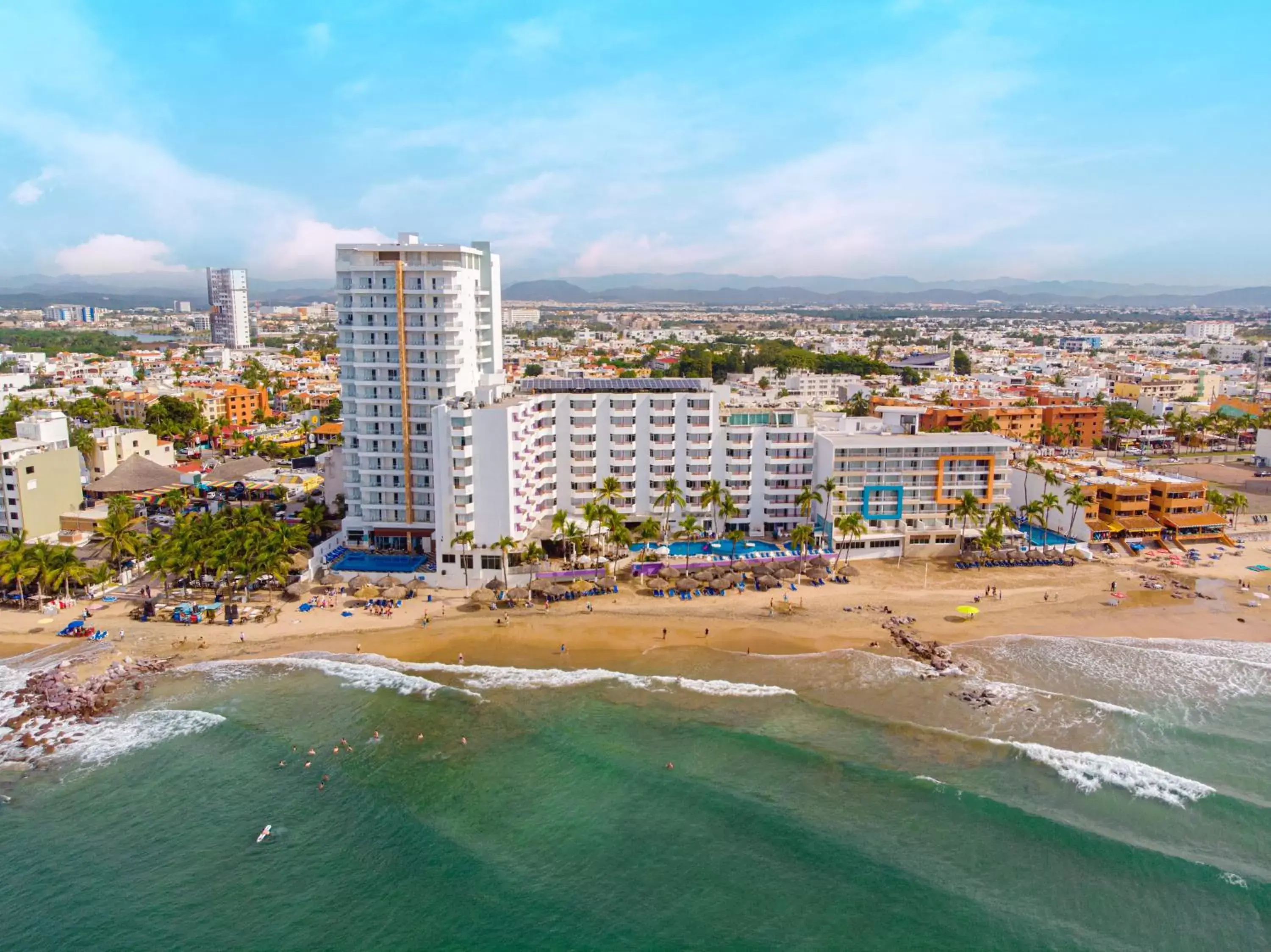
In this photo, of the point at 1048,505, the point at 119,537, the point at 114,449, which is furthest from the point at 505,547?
the point at 114,449

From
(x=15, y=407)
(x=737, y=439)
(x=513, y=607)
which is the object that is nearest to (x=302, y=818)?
(x=513, y=607)

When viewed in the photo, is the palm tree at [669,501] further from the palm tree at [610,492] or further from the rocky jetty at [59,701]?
the rocky jetty at [59,701]

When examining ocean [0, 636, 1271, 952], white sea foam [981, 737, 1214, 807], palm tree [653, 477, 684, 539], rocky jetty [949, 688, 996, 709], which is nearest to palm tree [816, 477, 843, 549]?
palm tree [653, 477, 684, 539]

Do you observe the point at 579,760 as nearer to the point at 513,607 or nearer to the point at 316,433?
the point at 513,607

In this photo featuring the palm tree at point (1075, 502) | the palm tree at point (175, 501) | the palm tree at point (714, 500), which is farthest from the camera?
the palm tree at point (175, 501)

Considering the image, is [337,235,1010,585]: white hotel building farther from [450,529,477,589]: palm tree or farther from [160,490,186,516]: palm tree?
[160,490,186,516]: palm tree

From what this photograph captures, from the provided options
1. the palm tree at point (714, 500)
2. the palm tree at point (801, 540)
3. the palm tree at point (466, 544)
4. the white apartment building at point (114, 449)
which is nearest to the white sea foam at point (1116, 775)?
the palm tree at point (801, 540)

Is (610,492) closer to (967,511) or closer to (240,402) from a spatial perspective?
(967,511)
